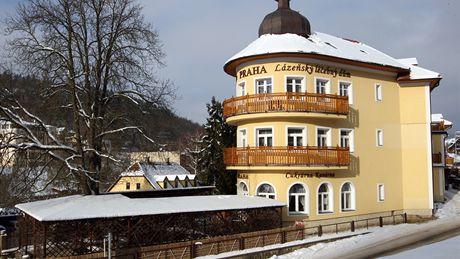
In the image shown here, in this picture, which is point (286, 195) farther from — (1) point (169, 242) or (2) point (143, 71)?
(2) point (143, 71)

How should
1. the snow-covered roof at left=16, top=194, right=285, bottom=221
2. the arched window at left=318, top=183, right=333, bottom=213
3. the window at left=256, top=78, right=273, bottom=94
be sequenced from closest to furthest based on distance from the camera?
the snow-covered roof at left=16, top=194, right=285, bottom=221
the arched window at left=318, top=183, right=333, bottom=213
the window at left=256, top=78, right=273, bottom=94

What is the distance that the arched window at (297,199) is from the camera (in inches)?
1014

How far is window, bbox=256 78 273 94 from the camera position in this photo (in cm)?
2666

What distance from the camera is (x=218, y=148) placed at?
33969mm

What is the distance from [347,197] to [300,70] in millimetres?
7959

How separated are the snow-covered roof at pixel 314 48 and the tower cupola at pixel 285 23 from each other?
1.45 ft

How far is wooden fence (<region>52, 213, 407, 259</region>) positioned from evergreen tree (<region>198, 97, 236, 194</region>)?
9.26m

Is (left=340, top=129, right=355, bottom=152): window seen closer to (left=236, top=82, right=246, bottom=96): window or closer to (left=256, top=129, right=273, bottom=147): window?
(left=256, top=129, right=273, bottom=147): window

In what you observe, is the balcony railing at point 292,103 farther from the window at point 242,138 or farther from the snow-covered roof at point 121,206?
the snow-covered roof at point 121,206

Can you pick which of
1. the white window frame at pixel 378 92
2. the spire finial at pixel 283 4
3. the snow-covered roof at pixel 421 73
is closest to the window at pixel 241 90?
the spire finial at pixel 283 4

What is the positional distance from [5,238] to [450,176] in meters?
48.2

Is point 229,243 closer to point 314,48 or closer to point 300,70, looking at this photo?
point 300,70

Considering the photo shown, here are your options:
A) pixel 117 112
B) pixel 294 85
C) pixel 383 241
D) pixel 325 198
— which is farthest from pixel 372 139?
pixel 117 112

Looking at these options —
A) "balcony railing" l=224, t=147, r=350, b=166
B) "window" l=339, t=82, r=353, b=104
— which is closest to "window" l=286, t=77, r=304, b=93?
"window" l=339, t=82, r=353, b=104
